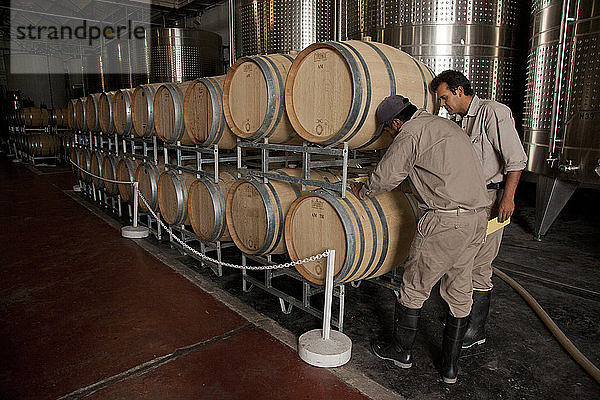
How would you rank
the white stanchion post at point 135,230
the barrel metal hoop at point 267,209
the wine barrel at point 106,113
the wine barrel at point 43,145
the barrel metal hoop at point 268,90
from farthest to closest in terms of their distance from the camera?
1. the wine barrel at point 43,145
2. the wine barrel at point 106,113
3. the white stanchion post at point 135,230
4. the barrel metal hoop at point 267,209
5. the barrel metal hoop at point 268,90

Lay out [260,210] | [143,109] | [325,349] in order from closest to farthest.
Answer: [325,349], [260,210], [143,109]

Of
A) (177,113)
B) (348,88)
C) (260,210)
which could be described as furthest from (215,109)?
(348,88)

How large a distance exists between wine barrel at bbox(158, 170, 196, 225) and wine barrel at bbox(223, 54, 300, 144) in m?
1.43

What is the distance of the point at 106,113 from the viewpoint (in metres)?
7.11

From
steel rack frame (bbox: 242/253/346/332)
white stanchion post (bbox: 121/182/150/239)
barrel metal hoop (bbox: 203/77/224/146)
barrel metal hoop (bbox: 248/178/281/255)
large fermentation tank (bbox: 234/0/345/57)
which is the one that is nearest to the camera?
steel rack frame (bbox: 242/253/346/332)

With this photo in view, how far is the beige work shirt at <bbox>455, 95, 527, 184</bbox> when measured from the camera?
286 centimetres

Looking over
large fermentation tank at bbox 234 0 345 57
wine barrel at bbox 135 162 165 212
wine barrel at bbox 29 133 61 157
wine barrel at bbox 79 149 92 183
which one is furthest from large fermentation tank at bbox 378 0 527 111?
wine barrel at bbox 29 133 61 157

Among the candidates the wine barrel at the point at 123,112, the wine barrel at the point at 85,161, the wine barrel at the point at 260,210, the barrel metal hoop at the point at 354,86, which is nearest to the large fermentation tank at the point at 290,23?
the wine barrel at the point at 123,112

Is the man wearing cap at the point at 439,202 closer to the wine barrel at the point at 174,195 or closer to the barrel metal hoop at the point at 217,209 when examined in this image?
the barrel metal hoop at the point at 217,209

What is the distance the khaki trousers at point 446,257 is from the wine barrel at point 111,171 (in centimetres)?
563

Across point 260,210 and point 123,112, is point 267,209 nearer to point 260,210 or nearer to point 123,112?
point 260,210

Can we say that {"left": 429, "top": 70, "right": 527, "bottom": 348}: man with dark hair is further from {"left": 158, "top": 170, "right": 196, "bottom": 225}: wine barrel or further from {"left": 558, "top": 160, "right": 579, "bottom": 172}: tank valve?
{"left": 158, "top": 170, "right": 196, "bottom": 225}: wine barrel

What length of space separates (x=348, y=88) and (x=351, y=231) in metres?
0.96

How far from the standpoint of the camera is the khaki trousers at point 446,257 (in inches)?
102
